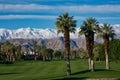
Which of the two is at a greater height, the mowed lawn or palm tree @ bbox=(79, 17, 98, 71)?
palm tree @ bbox=(79, 17, 98, 71)

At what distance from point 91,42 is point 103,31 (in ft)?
50.1

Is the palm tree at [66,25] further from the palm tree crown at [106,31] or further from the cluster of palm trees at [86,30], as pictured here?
the palm tree crown at [106,31]

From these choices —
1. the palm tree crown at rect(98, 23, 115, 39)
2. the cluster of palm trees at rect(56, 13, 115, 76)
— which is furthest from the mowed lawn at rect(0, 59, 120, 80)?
the palm tree crown at rect(98, 23, 115, 39)

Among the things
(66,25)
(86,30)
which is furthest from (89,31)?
(66,25)

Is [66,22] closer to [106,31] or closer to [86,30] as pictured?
[86,30]

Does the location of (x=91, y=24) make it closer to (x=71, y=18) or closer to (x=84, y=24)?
(x=84, y=24)

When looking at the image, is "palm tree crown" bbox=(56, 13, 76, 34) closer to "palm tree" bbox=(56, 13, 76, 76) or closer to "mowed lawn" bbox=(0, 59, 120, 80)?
"palm tree" bbox=(56, 13, 76, 76)

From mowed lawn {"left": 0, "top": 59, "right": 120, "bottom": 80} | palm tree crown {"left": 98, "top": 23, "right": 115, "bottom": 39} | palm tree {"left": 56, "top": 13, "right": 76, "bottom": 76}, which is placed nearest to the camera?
mowed lawn {"left": 0, "top": 59, "right": 120, "bottom": 80}

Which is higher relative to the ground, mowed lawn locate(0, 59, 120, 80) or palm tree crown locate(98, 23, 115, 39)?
palm tree crown locate(98, 23, 115, 39)

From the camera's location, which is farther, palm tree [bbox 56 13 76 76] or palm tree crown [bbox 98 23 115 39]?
palm tree crown [bbox 98 23 115 39]

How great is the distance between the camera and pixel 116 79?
71.1 m

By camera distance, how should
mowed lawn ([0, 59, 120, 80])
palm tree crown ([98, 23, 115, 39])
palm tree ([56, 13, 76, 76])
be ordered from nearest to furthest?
mowed lawn ([0, 59, 120, 80])
palm tree ([56, 13, 76, 76])
palm tree crown ([98, 23, 115, 39])

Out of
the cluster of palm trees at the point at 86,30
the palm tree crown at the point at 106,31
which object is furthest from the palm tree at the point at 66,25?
the palm tree crown at the point at 106,31

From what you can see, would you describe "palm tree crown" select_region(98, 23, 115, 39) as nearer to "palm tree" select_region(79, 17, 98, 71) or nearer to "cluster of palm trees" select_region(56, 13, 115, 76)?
"cluster of palm trees" select_region(56, 13, 115, 76)
